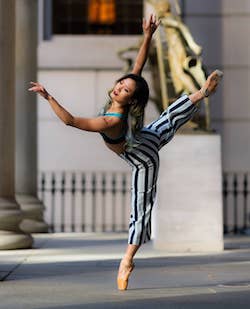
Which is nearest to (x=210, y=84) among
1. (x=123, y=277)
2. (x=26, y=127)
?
(x=123, y=277)

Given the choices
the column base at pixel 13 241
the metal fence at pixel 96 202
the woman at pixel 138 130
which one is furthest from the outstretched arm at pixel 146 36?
the metal fence at pixel 96 202

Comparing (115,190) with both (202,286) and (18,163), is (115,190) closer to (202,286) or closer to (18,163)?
(18,163)

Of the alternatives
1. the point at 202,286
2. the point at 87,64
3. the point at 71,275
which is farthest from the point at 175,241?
the point at 87,64

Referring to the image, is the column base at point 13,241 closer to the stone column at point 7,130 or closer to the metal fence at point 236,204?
the stone column at point 7,130

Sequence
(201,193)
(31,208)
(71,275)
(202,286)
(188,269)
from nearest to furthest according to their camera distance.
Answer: (202,286), (71,275), (188,269), (201,193), (31,208)

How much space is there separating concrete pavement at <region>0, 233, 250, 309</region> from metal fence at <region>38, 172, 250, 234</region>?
21.1ft

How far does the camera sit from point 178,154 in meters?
13.7

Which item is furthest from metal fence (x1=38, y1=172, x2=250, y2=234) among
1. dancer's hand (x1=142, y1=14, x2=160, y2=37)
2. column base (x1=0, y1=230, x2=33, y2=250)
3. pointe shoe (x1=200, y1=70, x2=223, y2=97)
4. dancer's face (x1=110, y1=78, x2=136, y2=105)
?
dancer's face (x1=110, y1=78, x2=136, y2=105)

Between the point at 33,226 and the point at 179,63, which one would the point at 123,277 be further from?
the point at 33,226

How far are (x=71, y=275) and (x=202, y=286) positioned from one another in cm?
160

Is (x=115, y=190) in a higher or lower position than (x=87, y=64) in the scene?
lower

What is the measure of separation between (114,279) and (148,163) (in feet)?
4.91

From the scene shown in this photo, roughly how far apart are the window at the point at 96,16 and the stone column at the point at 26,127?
14.8 ft

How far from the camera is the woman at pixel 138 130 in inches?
329
